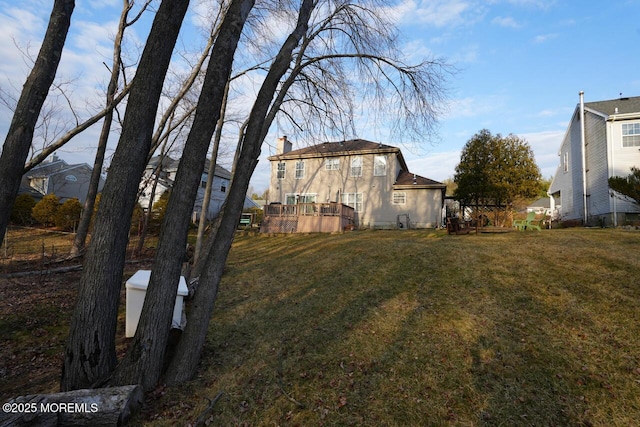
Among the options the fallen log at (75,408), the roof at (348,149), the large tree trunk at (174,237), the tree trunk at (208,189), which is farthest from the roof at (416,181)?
the fallen log at (75,408)

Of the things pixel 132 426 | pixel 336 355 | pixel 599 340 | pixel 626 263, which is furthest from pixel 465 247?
pixel 132 426

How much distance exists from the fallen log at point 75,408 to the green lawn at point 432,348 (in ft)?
0.93

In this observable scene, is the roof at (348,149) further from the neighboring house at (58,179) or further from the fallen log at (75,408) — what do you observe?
the neighboring house at (58,179)

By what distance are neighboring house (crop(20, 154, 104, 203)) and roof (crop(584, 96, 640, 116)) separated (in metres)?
41.0

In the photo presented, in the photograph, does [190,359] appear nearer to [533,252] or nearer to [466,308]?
[466,308]

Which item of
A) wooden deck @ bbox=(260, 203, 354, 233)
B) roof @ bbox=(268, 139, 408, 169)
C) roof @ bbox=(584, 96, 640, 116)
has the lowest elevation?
wooden deck @ bbox=(260, 203, 354, 233)

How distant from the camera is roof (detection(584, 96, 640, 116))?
16.5 meters

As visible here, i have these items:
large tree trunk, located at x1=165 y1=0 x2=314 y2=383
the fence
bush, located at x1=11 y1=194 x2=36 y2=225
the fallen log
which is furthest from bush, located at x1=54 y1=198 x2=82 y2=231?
the fallen log

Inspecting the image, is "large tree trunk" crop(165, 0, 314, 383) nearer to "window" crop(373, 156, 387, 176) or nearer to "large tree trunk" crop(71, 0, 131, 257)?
"large tree trunk" crop(71, 0, 131, 257)

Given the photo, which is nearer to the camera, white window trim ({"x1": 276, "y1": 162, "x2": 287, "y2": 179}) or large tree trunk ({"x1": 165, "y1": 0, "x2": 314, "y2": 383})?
large tree trunk ({"x1": 165, "y1": 0, "x2": 314, "y2": 383})

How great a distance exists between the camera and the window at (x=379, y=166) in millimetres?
21922

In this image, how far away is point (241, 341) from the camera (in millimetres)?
5066

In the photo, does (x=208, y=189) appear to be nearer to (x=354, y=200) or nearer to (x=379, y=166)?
(x=354, y=200)

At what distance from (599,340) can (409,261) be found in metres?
4.73
